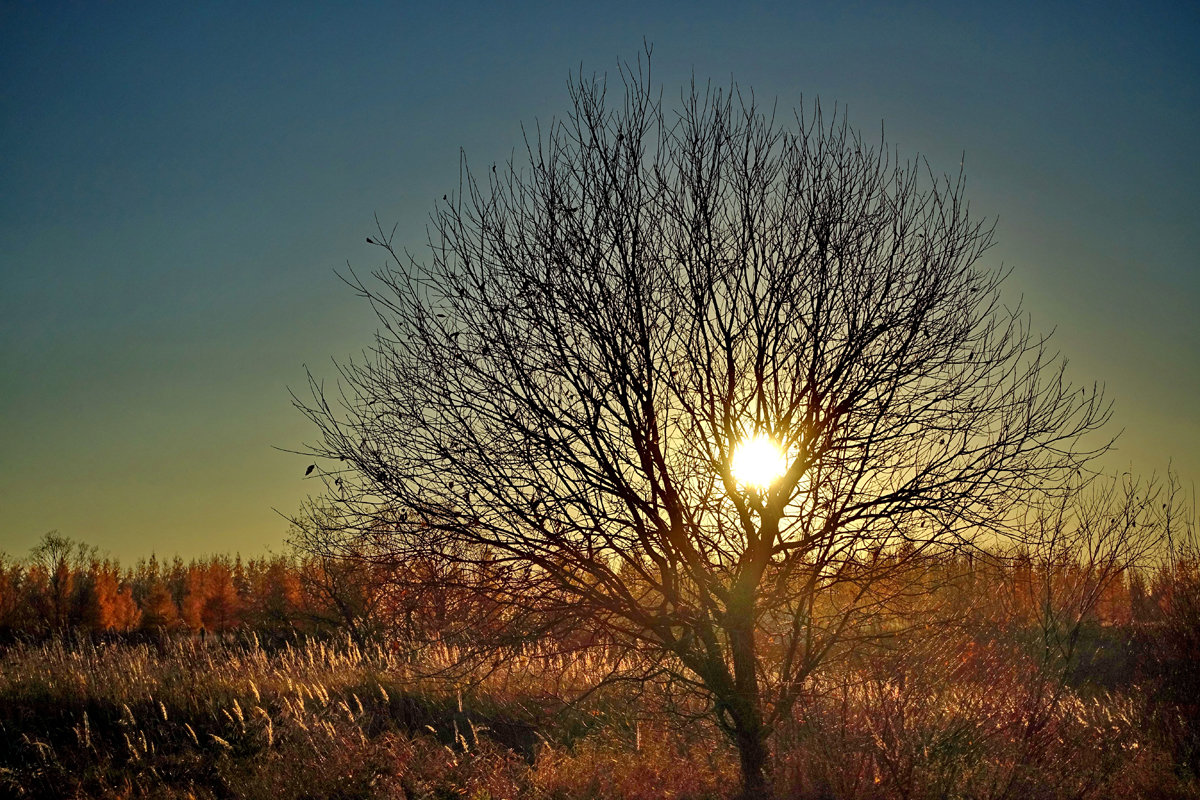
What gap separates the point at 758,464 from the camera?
20.7 feet

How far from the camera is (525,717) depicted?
34.1ft

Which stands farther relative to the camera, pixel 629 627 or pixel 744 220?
pixel 629 627

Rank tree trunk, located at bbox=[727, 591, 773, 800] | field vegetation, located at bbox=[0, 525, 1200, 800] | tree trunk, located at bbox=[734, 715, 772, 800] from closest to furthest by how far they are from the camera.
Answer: tree trunk, located at bbox=[727, 591, 773, 800], tree trunk, located at bbox=[734, 715, 772, 800], field vegetation, located at bbox=[0, 525, 1200, 800]

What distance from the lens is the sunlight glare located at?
625cm

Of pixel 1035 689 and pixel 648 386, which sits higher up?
pixel 648 386

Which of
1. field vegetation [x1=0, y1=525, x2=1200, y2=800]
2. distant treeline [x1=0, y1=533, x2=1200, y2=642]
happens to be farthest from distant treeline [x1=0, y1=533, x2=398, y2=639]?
field vegetation [x1=0, y1=525, x2=1200, y2=800]

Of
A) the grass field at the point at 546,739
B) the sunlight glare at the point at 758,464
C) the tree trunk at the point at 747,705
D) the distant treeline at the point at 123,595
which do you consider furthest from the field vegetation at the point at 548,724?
the distant treeline at the point at 123,595

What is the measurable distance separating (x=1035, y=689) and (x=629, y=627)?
4.80m

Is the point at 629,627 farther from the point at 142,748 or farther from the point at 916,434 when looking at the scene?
the point at 142,748

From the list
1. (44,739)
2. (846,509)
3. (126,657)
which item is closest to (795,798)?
(846,509)

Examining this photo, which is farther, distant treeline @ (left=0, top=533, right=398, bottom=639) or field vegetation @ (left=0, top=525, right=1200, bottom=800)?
distant treeline @ (left=0, top=533, right=398, bottom=639)

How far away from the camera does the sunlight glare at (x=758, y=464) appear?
6.25 meters

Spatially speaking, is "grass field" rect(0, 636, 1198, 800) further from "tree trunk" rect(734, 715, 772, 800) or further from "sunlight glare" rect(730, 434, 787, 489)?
"sunlight glare" rect(730, 434, 787, 489)

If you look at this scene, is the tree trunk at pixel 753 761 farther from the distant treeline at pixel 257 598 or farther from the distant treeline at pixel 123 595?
the distant treeline at pixel 123 595
